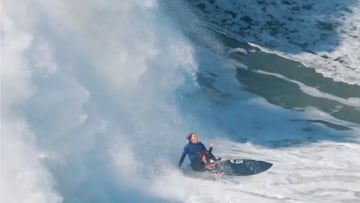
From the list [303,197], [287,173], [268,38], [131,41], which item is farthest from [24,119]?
[268,38]

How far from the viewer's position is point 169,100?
21344mm

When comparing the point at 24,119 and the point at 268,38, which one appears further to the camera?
the point at 268,38

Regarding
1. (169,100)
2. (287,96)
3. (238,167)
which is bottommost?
(238,167)

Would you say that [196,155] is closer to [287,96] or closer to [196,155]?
[196,155]

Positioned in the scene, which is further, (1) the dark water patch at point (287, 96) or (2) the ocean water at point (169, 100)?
(1) the dark water patch at point (287, 96)

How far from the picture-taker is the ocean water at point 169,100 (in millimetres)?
13391

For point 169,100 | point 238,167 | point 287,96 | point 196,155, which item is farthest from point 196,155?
point 287,96

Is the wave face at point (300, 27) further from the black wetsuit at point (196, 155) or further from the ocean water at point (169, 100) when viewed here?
the black wetsuit at point (196, 155)

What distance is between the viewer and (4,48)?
13289 millimetres

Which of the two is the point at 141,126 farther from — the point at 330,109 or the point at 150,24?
the point at 330,109

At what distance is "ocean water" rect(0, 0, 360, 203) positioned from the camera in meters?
13.4

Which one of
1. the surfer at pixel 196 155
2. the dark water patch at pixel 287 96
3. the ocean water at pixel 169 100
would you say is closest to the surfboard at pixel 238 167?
the surfer at pixel 196 155

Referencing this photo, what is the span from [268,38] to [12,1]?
19.6 meters

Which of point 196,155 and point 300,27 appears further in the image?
point 300,27
